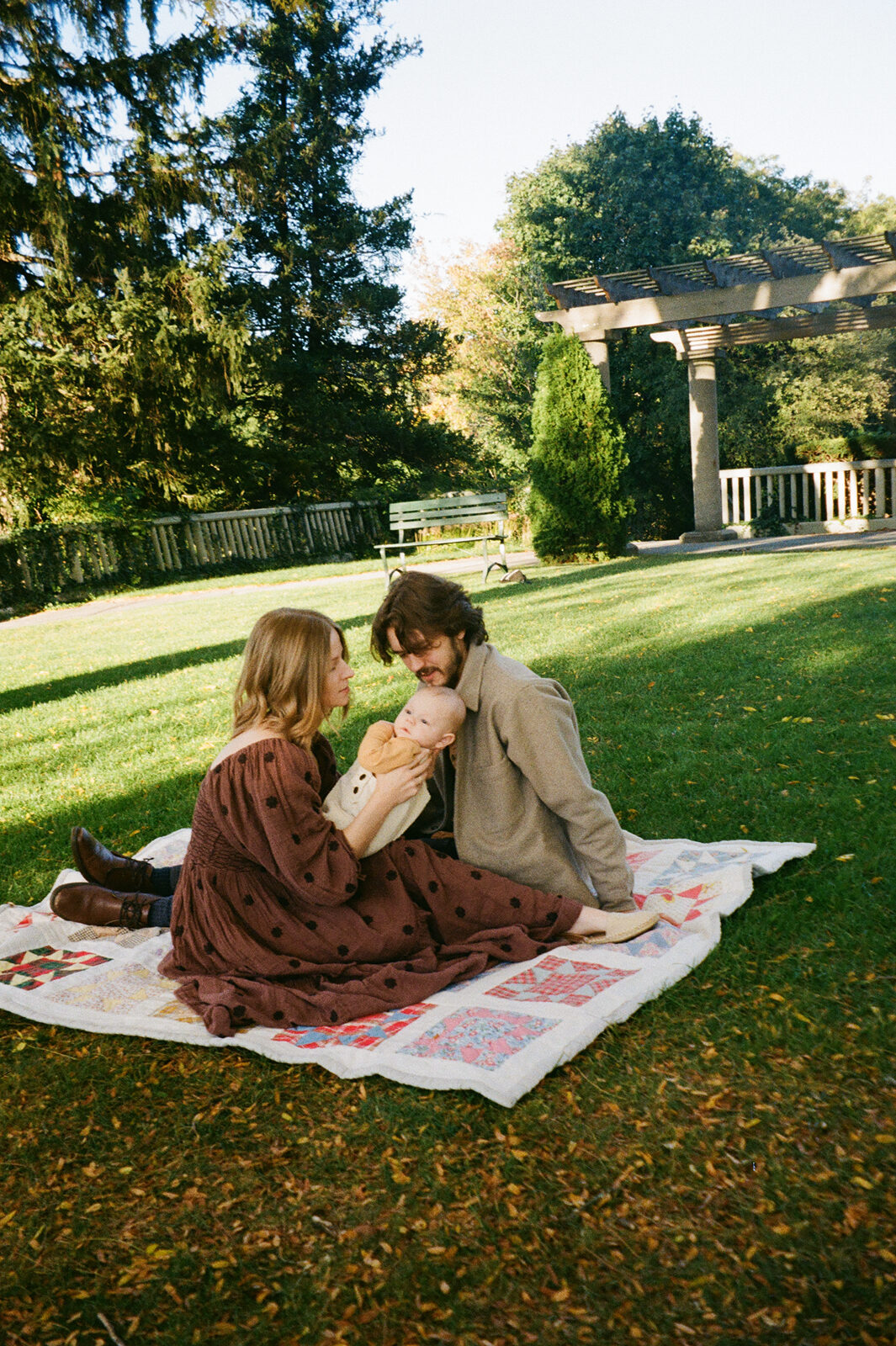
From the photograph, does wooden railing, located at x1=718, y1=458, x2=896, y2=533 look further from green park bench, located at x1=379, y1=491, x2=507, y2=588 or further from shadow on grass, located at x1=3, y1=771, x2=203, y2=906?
shadow on grass, located at x1=3, y1=771, x2=203, y2=906

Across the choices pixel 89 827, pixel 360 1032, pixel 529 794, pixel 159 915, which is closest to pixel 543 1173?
pixel 360 1032

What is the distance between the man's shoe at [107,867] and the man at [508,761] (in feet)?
4.25

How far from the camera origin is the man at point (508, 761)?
2984 millimetres

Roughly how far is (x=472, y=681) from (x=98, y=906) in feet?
5.37

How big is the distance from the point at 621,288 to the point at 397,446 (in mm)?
11453

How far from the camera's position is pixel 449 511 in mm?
13711

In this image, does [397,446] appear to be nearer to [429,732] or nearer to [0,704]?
[0,704]

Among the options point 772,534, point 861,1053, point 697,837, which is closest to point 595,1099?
point 861,1053

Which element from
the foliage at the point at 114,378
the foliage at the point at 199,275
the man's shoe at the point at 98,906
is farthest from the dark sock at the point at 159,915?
the foliage at the point at 114,378

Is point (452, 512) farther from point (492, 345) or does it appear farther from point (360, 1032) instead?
point (492, 345)

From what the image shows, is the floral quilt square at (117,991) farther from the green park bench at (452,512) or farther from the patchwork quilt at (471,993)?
the green park bench at (452,512)

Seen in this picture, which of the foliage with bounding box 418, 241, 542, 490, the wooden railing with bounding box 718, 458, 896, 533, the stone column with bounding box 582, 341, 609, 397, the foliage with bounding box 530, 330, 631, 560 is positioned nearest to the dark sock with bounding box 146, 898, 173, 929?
the foliage with bounding box 530, 330, 631, 560

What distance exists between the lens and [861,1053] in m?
2.29

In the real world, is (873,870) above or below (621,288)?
below
